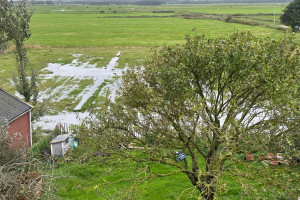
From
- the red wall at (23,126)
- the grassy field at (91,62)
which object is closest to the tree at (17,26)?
the grassy field at (91,62)

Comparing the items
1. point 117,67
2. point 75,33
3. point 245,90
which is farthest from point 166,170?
point 75,33

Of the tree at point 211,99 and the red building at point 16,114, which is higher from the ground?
the tree at point 211,99

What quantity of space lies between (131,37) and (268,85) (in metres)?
73.7

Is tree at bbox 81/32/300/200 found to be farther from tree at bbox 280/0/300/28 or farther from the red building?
tree at bbox 280/0/300/28

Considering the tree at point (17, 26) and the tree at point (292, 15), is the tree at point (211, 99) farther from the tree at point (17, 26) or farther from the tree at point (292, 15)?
the tree at point (292, 15)

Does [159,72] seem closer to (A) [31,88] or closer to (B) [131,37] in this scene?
(A) [31,88]

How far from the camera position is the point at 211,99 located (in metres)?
9.81

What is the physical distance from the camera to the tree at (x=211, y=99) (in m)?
8.76

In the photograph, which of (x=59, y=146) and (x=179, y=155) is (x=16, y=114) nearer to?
(x=59, y=146)

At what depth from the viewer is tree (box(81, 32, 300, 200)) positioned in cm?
876

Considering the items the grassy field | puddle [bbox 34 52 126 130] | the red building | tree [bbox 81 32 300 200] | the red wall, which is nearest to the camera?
tree [bbox 81 32 300 200]

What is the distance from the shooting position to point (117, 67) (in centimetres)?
4766

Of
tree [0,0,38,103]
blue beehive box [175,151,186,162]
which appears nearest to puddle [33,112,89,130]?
tree [0,0,38,103]

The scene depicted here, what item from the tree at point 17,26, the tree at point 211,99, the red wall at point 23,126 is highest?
the tree at point 17,26
